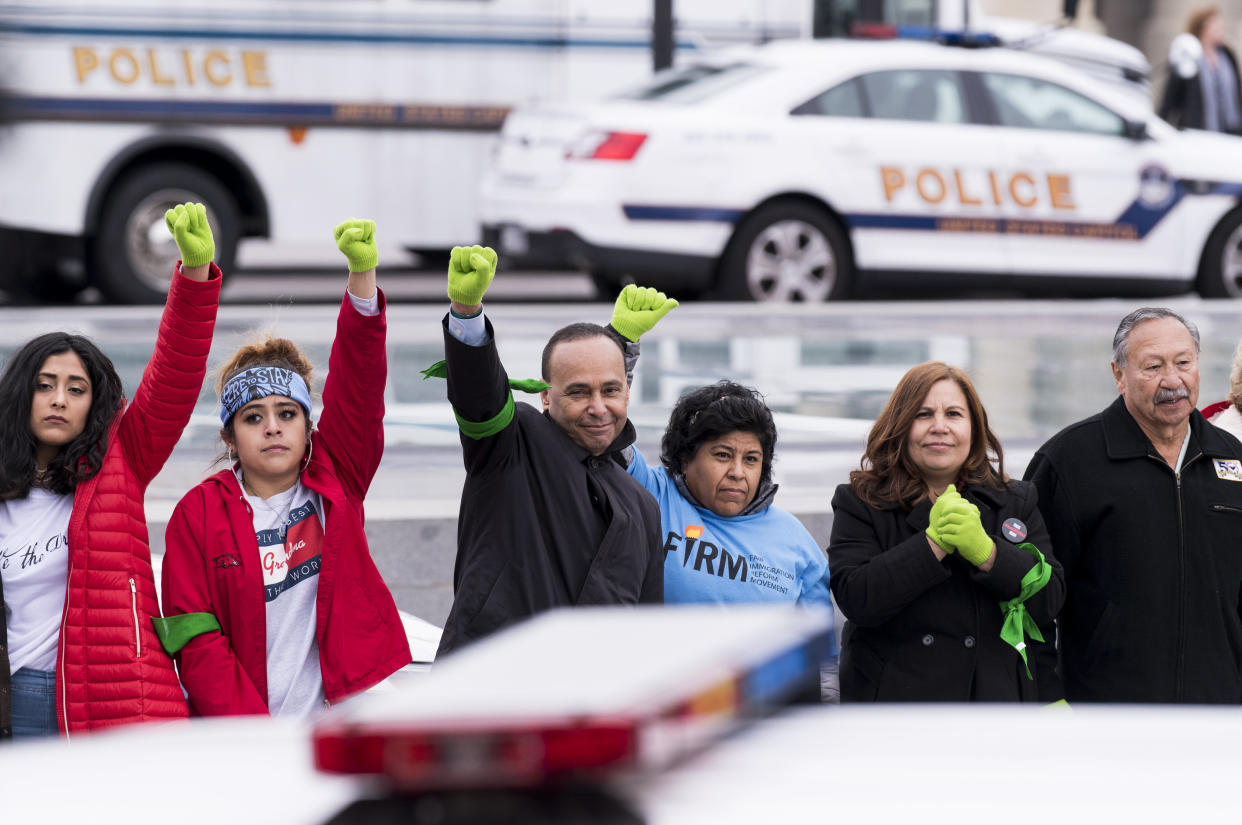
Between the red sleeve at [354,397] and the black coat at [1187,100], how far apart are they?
10473 millimetres

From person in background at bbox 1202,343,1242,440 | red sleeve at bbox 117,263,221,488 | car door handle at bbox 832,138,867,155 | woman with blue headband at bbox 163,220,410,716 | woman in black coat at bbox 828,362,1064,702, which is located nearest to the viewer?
woman with blue headband at bbox 163,220,410,716

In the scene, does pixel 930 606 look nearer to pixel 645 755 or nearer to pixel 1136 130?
pixel 645 755

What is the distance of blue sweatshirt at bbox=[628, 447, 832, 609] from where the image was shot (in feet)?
11.4

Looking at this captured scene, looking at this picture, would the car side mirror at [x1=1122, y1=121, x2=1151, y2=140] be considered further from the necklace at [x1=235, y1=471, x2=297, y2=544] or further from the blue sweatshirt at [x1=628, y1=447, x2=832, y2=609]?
the necklace at [x1=235, y1=471, x2=297, y2=544]

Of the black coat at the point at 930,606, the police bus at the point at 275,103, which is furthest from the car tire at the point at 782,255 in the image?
the black coat at the point at 930,606

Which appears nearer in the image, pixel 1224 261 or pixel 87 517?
pixel 87 517

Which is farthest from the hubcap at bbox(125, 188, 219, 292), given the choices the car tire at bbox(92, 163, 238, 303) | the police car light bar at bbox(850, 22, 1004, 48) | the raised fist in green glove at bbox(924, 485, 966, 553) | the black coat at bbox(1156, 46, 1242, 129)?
the raised fist in green glove at bbox(924, 485, 966, 553)

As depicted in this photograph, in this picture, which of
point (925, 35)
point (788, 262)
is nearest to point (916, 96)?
point (925, 35)

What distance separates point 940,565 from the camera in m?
3.43

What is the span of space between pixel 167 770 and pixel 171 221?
2.25m

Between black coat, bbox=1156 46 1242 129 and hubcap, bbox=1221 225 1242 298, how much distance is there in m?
2.40

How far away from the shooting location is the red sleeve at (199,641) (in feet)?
10.4

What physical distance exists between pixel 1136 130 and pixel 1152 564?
22.9ft

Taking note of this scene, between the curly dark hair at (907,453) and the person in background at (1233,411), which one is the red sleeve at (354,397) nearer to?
the curly dark hair at (907,453)
